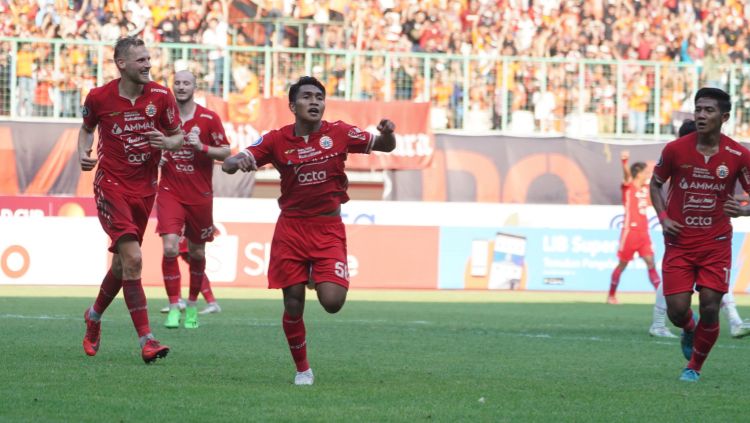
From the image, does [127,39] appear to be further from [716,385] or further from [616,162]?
[616,162]

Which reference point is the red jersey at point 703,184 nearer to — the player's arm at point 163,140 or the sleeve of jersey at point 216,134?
the player's arm at point 163,140

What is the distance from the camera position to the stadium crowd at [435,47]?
26984 millimetres

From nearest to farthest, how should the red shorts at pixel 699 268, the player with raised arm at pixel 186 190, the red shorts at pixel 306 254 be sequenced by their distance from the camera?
the red shorts at pixel 306 254 < the red shorts at pixel 699 268 < the player with raised arm at pixel 186 190

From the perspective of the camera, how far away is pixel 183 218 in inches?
569

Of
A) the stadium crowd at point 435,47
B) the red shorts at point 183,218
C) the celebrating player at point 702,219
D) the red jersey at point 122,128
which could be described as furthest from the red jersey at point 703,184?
the stadium crowd at point 435,47

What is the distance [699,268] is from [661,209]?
52 centimetres

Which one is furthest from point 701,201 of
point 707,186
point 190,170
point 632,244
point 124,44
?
point 632,244

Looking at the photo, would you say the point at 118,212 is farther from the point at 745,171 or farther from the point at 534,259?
the point at 534,259

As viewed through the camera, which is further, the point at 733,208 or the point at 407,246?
the point at 407,246

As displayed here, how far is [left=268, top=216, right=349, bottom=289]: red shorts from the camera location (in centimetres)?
917

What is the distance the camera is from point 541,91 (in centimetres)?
2830

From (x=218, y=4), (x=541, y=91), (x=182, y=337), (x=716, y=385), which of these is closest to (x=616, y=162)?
(x=541, y=91)

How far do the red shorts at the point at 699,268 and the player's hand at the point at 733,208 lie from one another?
0.34 meters

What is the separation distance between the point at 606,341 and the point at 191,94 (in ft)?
16.5
